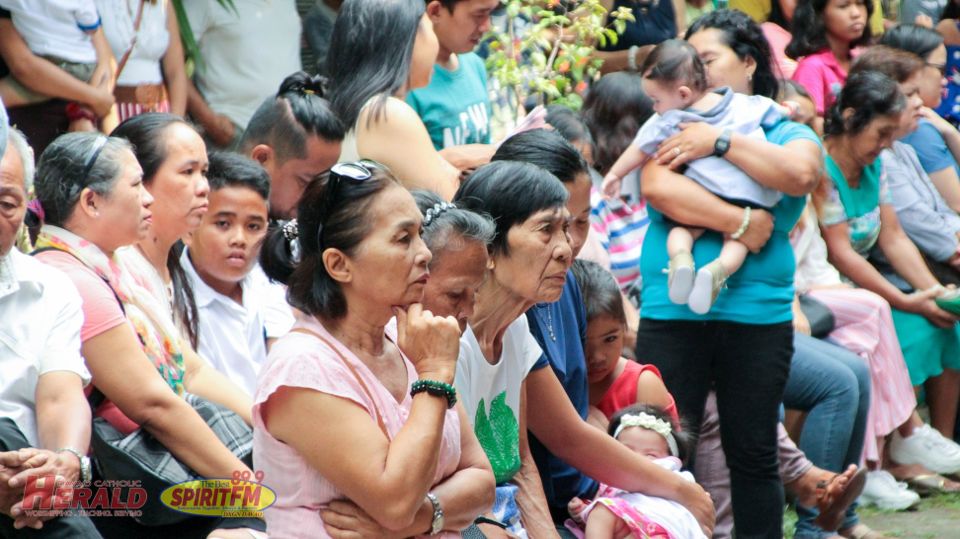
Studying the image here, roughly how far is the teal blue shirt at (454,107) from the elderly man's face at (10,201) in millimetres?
1877

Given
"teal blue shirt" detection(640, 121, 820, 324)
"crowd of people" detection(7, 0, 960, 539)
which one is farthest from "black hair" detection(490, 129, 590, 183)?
"teal blue shirt" detection(640, 121, 820, 324)

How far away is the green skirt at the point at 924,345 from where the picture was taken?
710cm

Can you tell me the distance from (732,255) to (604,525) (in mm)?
1517

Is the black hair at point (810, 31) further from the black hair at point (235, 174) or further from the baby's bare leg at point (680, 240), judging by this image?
the black hair at point (235, 174)

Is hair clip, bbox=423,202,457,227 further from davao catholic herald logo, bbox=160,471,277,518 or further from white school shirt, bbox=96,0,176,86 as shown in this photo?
white school shirt, bbox=96,0,176,86

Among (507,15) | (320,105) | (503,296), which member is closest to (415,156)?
(320,105)

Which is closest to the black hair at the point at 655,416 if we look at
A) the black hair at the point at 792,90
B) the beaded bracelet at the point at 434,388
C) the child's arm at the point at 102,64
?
the beaded bracelet at the point at 434,388

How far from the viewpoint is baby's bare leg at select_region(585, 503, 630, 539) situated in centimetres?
376

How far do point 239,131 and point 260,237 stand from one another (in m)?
2.06

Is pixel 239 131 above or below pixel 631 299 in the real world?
above

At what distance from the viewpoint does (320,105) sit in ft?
15.7

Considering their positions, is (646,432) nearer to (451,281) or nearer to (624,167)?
(451,281)

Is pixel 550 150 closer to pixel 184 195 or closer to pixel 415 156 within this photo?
pixel 415 156

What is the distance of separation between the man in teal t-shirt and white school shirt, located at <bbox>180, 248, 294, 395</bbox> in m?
1.04
